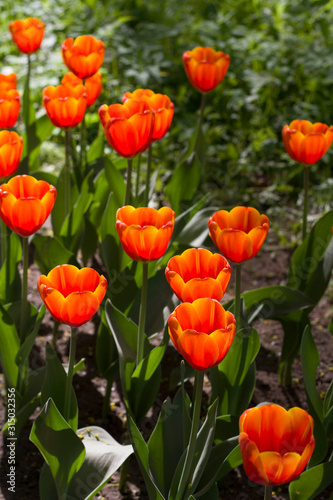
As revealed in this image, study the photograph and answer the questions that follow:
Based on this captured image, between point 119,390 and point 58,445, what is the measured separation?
755 millimetres

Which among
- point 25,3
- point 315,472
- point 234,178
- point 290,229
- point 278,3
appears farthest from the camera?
point 25,3

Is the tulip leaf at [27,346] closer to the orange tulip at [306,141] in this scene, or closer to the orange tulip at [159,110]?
the orange tulip at [159,110]

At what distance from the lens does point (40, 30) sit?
2484mm

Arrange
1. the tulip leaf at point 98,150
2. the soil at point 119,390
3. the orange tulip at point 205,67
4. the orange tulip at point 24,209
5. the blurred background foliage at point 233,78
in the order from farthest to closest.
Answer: the blurred background foliage at point 233,78
the tulip leaf at point 98,150
the orange tulip at point 205,67
the soil at point 119,390
the orange tulip at point 24,209

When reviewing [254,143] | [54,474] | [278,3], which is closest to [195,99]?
[254,143]

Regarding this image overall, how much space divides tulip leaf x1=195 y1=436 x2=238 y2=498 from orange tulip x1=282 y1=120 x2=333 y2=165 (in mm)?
848

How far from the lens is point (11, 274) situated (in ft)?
6.75

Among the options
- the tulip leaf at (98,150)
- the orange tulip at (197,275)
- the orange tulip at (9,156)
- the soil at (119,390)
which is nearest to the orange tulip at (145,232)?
the orange tulip at (197,275)

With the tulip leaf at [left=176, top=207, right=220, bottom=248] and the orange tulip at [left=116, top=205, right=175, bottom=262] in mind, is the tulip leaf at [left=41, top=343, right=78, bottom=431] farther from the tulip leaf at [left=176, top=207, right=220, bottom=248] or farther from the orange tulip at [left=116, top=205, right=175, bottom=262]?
the tulip leaf at [left=176, top=207, right=220, bottom=248]

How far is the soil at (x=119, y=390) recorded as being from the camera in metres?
1.90

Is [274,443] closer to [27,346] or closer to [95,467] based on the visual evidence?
[95,467]

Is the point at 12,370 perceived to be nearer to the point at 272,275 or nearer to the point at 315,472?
Result: the point at 315,472

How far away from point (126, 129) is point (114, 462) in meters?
0.81

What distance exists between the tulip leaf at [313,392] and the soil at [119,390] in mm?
251
